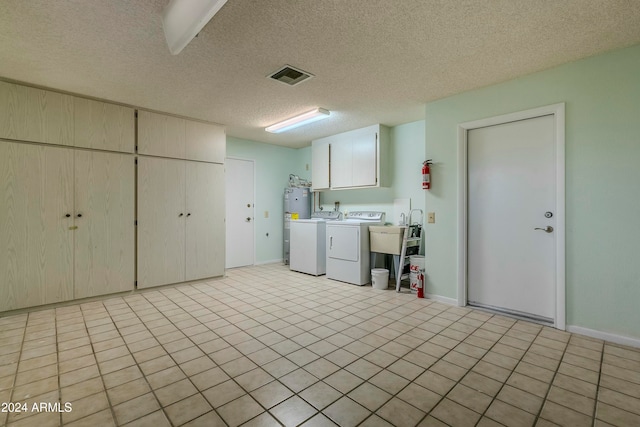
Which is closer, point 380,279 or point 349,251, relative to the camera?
point 380,279

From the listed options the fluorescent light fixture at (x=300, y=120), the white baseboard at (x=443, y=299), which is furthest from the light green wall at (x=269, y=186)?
the white baseboard at (x=443, y=299)

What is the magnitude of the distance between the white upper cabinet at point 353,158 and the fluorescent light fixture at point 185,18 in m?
3.35

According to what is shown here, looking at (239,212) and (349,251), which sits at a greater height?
(239,212)

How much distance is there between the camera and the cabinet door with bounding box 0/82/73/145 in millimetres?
3121

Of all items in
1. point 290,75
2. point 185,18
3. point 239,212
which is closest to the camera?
point 185,18

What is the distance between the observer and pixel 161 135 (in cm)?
417

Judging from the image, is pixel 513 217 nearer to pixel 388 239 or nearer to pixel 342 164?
pixel 388 239

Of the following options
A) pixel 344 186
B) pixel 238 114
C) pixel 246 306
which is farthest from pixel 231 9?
pixel 344 186

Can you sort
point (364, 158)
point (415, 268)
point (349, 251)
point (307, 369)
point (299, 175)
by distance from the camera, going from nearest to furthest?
point (307, 369) < point (415, 268) < point (349, 251) < point (364, 158) < point (299, 175)

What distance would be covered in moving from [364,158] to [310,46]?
2.65 metres

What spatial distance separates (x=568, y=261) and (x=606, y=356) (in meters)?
0.83

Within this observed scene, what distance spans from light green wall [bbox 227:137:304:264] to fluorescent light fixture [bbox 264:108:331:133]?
1102mm

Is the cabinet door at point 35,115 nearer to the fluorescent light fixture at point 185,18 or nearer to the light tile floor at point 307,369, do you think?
the light tile floor at point 307,369

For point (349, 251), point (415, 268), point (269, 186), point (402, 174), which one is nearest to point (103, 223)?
point (269, 186)
